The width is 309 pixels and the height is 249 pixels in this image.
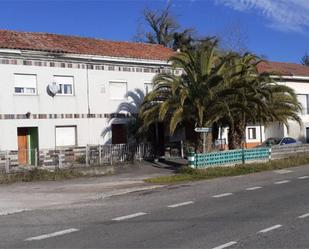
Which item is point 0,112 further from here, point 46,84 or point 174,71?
point 174,71

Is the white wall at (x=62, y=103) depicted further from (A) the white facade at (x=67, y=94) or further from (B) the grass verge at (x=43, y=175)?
(B) the grass verge at (x=43, y=175)

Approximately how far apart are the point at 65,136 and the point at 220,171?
8447 mm

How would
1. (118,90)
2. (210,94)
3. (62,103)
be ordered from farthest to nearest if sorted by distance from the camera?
1. (118,90)
2. (62,103)
3. (210,94)

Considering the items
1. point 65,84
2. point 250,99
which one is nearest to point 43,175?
point 65,84

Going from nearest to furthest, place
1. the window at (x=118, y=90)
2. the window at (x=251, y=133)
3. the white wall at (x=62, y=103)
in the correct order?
the white wall at (x=62, y=103)
the window at (x=118, y=90)
the window at (x=251, y=133)

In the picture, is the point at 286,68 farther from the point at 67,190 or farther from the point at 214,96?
the point at 67,190

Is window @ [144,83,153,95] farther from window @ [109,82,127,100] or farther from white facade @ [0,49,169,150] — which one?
window @ [109,82,127,100]

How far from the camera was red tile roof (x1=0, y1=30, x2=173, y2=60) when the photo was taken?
25.9 m

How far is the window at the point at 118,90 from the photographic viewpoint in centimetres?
2892

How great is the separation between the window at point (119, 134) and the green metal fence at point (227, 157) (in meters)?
6.55

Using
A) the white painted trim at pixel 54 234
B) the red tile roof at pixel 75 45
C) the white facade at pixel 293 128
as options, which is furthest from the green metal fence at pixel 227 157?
the white facade at pixel 293 128

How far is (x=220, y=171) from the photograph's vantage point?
2298 centimetres

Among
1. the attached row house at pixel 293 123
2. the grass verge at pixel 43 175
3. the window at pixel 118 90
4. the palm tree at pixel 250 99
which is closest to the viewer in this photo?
the grass verge at pixel 43 175

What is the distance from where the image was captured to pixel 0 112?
80.1 feet
